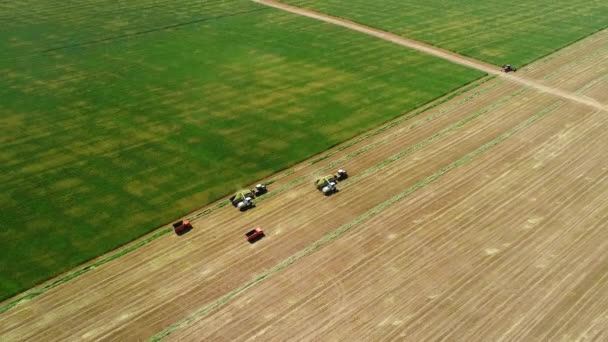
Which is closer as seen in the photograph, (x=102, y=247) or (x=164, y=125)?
(x=102, y=247)

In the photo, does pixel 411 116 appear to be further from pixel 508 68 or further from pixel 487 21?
pixel 487 21

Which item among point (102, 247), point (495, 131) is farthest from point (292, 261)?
point (495, 131)

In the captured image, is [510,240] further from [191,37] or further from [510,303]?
[191,37]

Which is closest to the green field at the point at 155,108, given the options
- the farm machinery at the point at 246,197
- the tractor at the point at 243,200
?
the farm machinery at the point at 246,197

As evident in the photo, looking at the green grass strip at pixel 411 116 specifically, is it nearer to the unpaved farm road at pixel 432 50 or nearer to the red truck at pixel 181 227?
the unpaved farm road at pixel 432 50

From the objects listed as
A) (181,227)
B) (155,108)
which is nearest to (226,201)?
(181,227)

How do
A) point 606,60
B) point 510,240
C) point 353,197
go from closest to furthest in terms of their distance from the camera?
point 510,240, point 353,197, point 606,60
